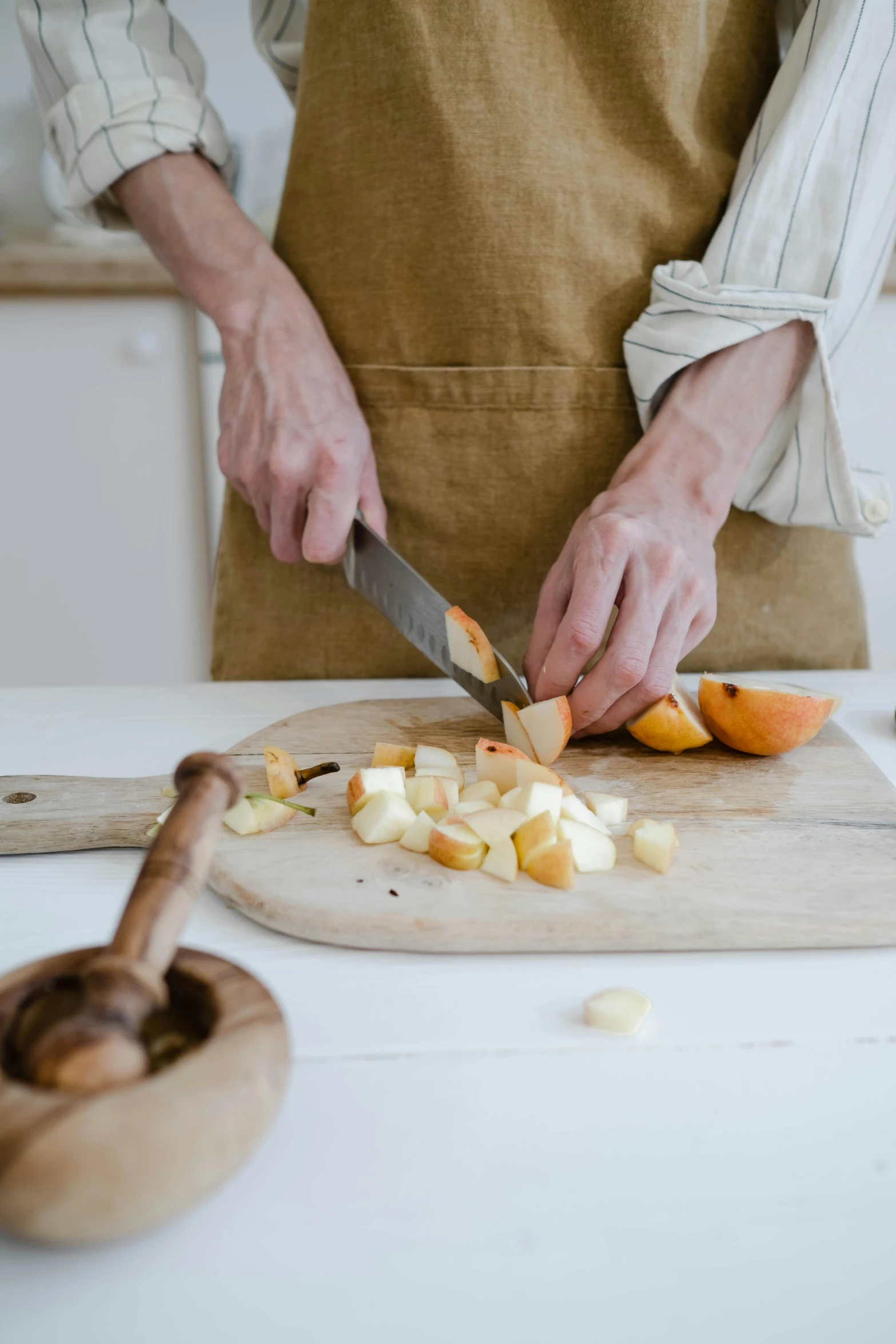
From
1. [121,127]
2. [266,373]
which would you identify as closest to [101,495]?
[121,127]

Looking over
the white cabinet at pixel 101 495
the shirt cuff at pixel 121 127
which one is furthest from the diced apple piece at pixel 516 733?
the white cabinet at pixel 101 495

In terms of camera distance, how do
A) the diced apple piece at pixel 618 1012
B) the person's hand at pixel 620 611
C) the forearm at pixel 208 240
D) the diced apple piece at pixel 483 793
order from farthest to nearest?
1. the forearm at pixel 208 240
2. the person's hand at pixel 620 611
3. the diced apple piece at pixel 483 793
4. the diced apple piece at pixel 618 1012

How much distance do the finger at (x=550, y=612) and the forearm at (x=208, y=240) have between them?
0.44m

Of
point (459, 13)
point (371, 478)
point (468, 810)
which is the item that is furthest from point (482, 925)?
point (459, 13)

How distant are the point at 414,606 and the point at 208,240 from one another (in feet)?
1.58

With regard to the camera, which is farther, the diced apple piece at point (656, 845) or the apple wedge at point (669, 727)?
the apple wedge at point (669, 727)

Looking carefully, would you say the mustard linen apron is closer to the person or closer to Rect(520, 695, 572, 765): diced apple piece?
the person

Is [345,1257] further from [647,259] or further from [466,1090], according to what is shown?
[647,259]

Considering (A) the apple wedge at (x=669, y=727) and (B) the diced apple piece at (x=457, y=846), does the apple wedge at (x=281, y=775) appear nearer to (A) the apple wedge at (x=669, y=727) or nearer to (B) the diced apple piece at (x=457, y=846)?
(B) the diced apple piece at (x=457, y=846)

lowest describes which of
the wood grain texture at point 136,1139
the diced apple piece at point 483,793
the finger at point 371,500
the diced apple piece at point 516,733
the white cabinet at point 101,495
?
the white cabinet at point 101,495

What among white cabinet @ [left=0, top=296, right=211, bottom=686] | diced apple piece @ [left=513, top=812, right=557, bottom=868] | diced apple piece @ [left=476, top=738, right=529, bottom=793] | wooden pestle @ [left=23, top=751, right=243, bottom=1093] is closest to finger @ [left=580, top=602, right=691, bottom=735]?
diced apple piece @ [left=476, top=738, right=529, bottom=793]

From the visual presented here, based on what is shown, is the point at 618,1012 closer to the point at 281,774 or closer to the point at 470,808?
the point at 470,808

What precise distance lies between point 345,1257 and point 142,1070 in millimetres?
109

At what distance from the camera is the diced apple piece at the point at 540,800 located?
680 mm
